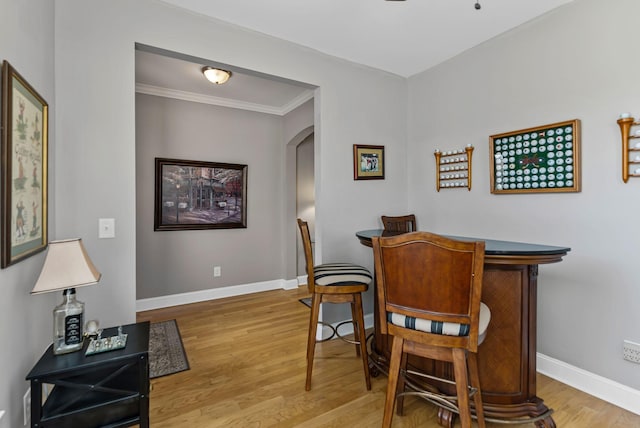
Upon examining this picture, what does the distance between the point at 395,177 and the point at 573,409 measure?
7.48ft

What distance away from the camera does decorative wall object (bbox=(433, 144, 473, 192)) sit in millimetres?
2816

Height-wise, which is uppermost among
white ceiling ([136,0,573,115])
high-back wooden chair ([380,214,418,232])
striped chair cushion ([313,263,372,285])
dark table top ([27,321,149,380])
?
white ceiling ([136,0,573,115])

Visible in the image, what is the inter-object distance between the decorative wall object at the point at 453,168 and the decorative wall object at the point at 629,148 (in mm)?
1021

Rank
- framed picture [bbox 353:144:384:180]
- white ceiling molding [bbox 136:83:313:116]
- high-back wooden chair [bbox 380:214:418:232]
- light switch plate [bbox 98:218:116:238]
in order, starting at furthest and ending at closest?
white ceiling molding [bbox 136:83:313:116]
high-back wooden chair [bbox 380:214:418:232]
framed picture [bbox 353:144:384:180]
light switch plate [bbox 98:218:116:238]

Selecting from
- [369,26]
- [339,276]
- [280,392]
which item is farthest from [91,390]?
[369,26]

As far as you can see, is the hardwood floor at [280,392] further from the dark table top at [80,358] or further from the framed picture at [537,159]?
the framed picture at [537,159]

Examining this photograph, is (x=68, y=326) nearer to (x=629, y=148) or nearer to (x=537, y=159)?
(x=537, y=159)

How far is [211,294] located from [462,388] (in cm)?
339

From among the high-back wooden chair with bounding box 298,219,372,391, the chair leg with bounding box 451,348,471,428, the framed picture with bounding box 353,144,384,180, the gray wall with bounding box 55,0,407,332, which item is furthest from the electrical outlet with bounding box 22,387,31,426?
the framed picture with bounding box 353,144,384,180

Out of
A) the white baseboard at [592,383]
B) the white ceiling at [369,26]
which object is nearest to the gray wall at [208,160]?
the white ceiling at [369,26]

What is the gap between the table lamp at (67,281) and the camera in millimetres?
1358

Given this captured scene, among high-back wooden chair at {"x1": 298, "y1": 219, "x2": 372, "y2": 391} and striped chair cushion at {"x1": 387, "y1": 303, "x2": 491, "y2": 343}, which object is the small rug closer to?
high-back wooden chair at {"x1": 298, "y1": 219, "x2": 372, "y2": 391}

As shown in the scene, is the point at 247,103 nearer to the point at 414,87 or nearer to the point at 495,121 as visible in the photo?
the point at 414,87

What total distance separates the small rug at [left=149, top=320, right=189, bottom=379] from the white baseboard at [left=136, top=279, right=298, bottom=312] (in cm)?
54
